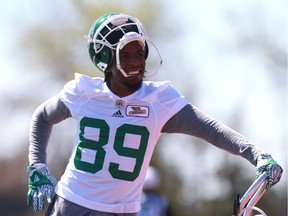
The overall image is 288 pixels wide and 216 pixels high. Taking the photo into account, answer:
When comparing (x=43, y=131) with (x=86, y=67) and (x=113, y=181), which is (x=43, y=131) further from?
(x=86, y=67)

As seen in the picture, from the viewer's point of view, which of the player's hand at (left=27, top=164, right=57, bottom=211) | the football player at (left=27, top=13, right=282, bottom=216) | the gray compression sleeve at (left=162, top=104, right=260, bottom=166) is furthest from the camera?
the player's hand at (left=27, top=164, right=57, bottom=211)

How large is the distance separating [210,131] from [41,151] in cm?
127

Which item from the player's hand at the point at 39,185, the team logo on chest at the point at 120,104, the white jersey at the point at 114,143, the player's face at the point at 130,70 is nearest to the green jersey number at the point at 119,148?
the white jersey at the point at 114,143

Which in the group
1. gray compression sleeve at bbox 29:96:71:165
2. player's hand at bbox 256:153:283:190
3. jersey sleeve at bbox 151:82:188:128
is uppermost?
jersey sleeve at bbox 151:82:188:128

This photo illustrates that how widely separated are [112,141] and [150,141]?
25 centimetres

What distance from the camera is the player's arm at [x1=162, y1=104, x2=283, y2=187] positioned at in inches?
251

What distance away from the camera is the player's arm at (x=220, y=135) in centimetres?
638

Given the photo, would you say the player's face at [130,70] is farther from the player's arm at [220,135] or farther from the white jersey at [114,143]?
the player's arm at [220,135]

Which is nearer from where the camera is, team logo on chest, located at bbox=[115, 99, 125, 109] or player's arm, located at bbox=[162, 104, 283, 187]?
player's arm, located at bbox=[162, 104, 283, 187]

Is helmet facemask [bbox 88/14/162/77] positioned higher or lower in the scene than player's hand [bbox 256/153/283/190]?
higher

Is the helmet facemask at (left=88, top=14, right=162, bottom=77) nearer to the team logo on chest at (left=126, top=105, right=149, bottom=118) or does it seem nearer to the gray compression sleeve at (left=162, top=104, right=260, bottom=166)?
the team logo on chest at (left=126, top=105, right=149, bottom=118)

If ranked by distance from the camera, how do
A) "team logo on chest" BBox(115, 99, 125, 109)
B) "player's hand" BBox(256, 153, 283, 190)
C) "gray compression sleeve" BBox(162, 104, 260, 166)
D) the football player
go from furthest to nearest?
"team logo on chest" BBox(115, 99, 125, 109), the football player, "gray compression sleeve" BBox(162, 104, 260, 166), "player's hand" BBox(256, 153, 283, 190)

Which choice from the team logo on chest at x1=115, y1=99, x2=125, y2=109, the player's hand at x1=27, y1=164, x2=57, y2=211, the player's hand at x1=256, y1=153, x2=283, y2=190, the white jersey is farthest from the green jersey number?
the player's hand at x1=256, y1=153, x2=283, y2=190

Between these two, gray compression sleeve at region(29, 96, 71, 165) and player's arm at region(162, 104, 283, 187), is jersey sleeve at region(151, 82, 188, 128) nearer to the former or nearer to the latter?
player's arm at region(162, 104, 283, 187)
